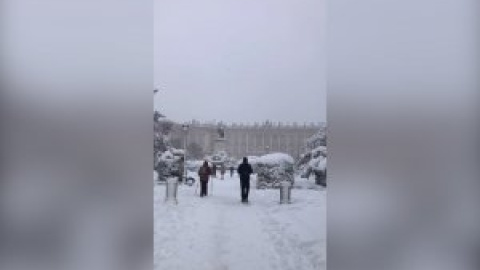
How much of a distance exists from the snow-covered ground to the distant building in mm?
504

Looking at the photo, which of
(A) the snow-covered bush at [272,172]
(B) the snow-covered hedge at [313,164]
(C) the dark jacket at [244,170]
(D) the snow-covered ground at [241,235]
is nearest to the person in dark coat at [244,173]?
(C) the dark jacket at [244,170]

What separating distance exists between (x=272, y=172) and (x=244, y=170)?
164 centimetres

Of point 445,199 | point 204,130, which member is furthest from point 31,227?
point 204,130

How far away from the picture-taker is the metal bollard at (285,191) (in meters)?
6.28

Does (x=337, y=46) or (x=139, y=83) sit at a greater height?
(x=337, y=46)

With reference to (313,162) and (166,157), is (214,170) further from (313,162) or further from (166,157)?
(313,162)

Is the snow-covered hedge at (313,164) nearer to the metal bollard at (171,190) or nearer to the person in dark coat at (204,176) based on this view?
the person in dark coat at (204,176)

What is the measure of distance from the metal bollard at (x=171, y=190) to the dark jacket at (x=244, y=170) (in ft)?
2.75

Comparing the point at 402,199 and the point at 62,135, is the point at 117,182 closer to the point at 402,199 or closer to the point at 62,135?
the point at 62,135

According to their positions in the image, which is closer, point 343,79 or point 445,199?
point 445,199

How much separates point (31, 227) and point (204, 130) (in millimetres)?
2717

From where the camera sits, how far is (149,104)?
2467mm

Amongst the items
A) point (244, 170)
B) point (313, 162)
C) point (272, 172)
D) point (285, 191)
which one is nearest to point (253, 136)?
point (244, 170)

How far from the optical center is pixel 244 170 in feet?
19.1
